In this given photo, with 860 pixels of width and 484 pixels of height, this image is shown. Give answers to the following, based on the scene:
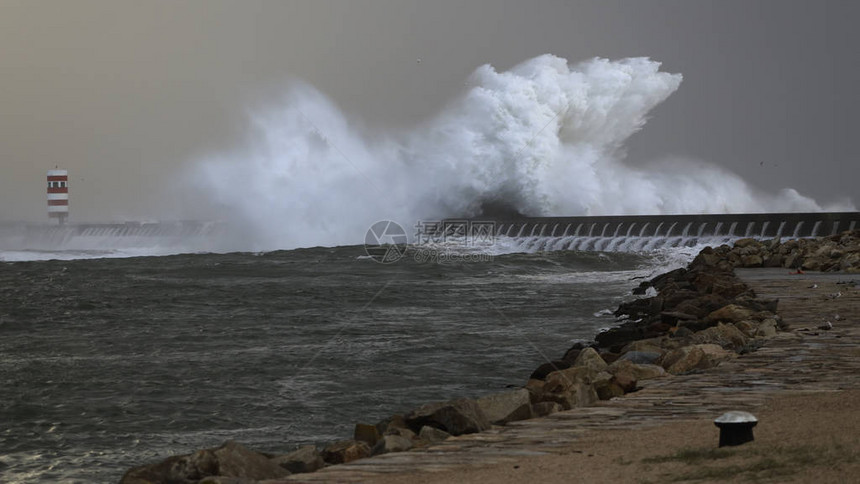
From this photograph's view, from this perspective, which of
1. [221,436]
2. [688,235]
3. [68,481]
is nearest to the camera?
[68,481]

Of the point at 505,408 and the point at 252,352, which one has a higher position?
the point at 505,408

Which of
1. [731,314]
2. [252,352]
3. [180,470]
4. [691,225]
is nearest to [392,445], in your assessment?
[180,470]

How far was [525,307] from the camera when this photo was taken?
14.5 meters

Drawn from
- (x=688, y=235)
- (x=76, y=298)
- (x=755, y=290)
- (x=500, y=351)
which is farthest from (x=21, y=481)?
(x=688, y=235)

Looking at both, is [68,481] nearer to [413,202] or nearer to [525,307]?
[525,307]

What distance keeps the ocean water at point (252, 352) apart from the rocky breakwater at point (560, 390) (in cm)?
106

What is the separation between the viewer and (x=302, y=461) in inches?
163

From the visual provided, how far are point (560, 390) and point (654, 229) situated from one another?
23339 millimetres

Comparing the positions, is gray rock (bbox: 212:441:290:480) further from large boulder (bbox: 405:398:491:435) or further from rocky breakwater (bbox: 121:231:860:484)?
large boulder (bbox: 405:398:491:435)

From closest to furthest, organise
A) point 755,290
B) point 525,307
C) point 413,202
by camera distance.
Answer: point 755,290 < point 525,307 < point 413,202

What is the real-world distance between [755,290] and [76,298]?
38.0 ft

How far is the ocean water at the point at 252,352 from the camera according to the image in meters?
6.56

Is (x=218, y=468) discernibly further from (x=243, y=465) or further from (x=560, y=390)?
(x=560, y=390)

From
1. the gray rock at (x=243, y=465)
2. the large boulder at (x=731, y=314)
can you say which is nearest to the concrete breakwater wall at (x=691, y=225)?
the large boulder at (x=731, y=314)
